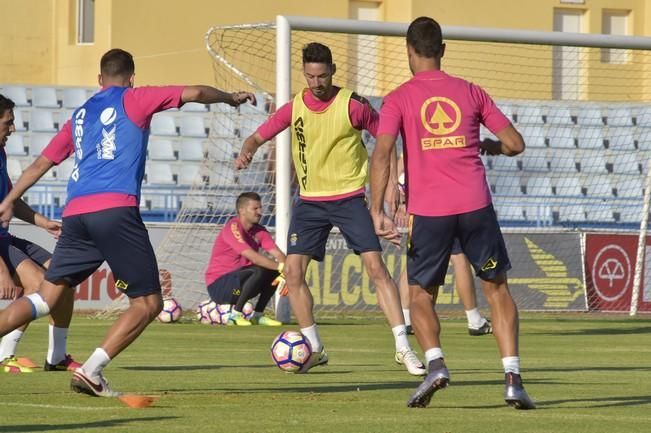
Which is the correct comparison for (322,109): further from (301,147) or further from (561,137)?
(561,137)

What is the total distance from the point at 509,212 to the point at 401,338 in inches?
625

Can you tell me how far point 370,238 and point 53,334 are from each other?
2.47 meters

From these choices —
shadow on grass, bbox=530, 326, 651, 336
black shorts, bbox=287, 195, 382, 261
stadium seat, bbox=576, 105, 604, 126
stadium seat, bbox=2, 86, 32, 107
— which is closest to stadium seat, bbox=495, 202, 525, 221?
stadium seat, bbox=576, 105, 604, 126

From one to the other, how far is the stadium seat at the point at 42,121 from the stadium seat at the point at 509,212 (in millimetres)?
8300

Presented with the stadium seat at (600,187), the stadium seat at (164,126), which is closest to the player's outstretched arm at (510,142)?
the stadium seat at (600,187)

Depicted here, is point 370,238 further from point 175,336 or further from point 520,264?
point 520,264

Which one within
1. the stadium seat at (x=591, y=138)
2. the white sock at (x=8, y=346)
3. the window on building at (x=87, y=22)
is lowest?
the white sock at (x=8, y=346)

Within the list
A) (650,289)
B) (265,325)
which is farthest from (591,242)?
(265,325)

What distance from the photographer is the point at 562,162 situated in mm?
27703

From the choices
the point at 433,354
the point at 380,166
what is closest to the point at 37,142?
the point at 380,166

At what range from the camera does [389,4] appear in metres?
33.2

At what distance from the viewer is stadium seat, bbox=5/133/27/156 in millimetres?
26812

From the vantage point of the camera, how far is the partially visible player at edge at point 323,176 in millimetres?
11359

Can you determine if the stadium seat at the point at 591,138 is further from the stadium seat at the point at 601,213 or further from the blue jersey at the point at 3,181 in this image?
the blue jersey at the point at 3,181
